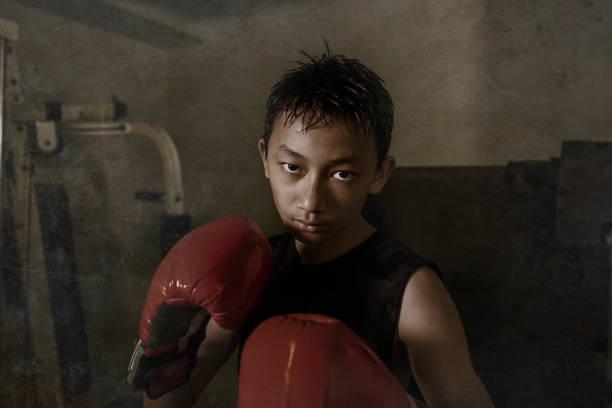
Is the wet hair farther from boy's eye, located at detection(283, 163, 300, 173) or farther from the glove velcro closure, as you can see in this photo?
the glove velcro closure

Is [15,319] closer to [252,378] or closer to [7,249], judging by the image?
[7,249]

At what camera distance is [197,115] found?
4.23 ft

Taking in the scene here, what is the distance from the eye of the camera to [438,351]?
0.87 meters

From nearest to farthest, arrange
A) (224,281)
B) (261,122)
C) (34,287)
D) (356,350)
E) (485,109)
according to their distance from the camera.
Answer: (356,350) < (224,281) < (485,109) < (261,122) < (34,287)

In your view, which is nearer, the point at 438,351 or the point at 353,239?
the point at 438,351

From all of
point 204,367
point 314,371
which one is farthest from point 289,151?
point 204,367

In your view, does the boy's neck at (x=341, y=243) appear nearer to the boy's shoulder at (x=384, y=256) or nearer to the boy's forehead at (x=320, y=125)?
the boy's shoulder at (x=384, y=256)

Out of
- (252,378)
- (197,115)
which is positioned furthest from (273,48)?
(252,378)

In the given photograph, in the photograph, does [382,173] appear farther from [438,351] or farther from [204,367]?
[204,367]

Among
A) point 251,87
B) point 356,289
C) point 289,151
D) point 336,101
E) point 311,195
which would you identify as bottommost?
point 356,289

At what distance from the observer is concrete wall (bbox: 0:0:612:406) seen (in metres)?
1.14

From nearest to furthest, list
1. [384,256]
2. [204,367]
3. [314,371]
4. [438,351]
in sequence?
[314,371] < [438,351] < [384,256] < [204,367]

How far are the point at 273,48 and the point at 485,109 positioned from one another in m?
0.72

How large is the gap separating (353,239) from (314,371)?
39 centimetres
